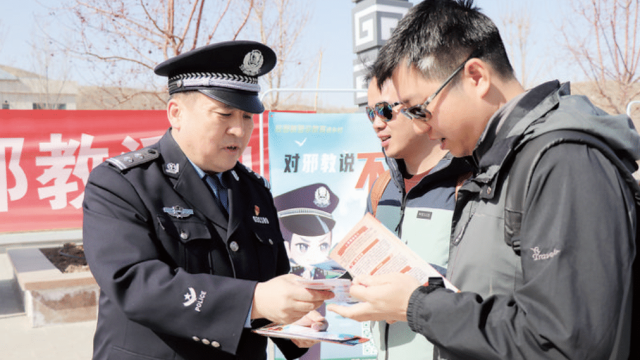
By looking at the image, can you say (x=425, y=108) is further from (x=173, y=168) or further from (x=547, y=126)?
(x=173, y=168)

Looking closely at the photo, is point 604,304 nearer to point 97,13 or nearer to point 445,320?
point 445,320

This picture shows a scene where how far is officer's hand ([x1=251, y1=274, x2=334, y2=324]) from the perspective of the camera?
1.61m

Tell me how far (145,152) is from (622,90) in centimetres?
1348

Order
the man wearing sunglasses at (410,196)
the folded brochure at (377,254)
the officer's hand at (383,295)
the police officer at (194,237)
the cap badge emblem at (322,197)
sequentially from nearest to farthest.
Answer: the officer's hand at (383,295) → the folded brochure at (377,254) → the police officer at (194,237) → the man wearing sunglasses at (410,196) → the cap badge emblem at (322,197)

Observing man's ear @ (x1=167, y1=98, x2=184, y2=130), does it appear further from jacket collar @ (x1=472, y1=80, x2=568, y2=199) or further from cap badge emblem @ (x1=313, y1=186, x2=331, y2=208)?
cap badge emblem @ (x1=313, y1=186, x2=331, y2=208)

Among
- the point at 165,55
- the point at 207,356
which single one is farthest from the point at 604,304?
the point at 165,55

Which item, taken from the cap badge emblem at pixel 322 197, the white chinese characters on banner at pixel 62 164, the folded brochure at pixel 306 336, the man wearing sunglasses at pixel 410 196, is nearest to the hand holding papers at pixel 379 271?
the folded brochure at pixel 306 336

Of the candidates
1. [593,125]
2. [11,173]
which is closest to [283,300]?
[593,125]

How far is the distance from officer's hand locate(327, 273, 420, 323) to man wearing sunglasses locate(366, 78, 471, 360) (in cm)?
60

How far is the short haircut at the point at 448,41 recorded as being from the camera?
1.43 m

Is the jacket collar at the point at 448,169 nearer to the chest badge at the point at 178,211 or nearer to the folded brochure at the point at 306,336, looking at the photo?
the folded brochure at the point at 306,336

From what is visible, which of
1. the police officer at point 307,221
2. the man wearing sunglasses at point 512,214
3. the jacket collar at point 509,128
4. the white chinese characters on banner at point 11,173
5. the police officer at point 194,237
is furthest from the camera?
the white chinese characters on banner at point 11,173

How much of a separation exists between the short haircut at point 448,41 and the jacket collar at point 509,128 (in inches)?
5.3

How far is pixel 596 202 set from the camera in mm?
1038
